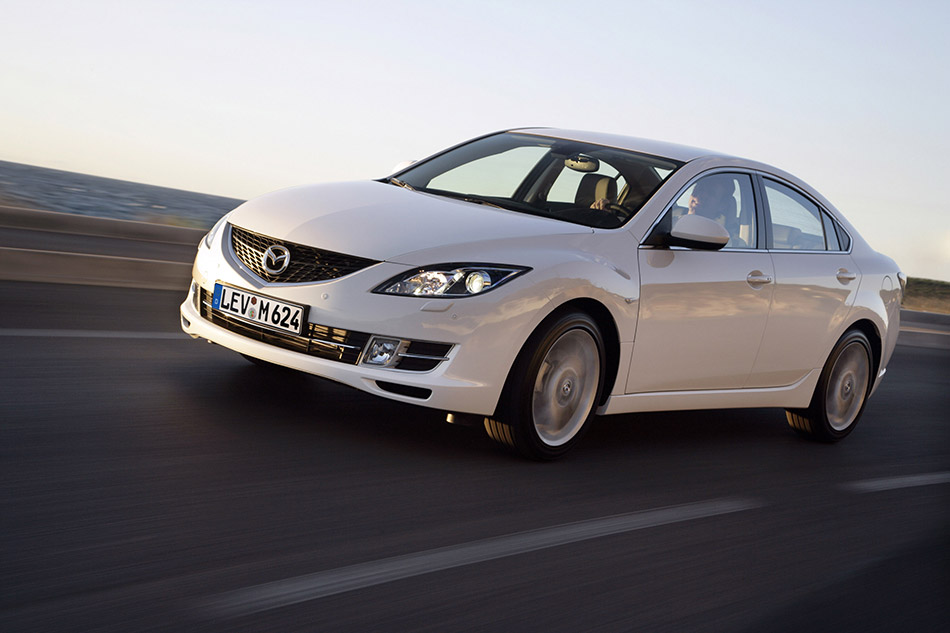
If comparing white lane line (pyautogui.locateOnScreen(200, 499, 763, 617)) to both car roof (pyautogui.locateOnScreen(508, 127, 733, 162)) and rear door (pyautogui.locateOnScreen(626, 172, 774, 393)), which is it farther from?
car roof (pyautogui.locateOnScreen(508, 127, 733, 162))

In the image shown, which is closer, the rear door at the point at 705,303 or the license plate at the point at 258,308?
the license plate at the point at 258,308

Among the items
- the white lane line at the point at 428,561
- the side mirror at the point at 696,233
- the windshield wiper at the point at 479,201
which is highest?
the side mirror at the point at 696,233

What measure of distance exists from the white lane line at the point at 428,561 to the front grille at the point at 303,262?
1397 millimetres

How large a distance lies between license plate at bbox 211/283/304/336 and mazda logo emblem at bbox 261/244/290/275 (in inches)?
5.2

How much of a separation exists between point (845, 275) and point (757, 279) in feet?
3.66

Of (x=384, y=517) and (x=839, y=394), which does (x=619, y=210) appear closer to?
(x=384, y=517)

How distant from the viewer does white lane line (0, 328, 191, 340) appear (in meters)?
6.29

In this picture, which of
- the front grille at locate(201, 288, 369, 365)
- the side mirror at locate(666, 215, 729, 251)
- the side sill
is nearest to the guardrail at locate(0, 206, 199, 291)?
the front grille at locate(201, 288, 369, 365)

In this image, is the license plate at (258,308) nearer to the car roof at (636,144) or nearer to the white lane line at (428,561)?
the white lane line at (428,561)

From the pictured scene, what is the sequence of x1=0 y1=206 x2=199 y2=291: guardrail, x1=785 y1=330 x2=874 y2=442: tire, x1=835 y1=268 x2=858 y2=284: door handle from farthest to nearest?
x1=0 y1=206 x2=199 y2=291: guardrail < x1=785 y1=330 x2=874 y2=442: tire < x1=835 y1=268 x2=858 y2=284: door handle

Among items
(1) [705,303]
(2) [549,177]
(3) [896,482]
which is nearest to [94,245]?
(2) [549,177]

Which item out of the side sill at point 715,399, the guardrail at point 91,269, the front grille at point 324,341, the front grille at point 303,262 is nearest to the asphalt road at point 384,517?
the side sill at point 715,399

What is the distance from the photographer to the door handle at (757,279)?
592 cm

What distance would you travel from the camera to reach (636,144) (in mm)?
6270
